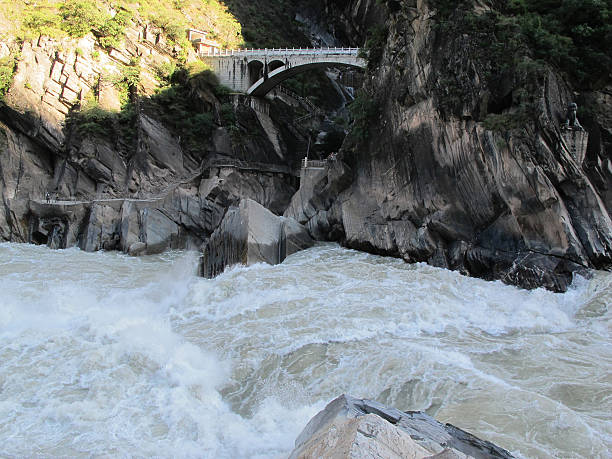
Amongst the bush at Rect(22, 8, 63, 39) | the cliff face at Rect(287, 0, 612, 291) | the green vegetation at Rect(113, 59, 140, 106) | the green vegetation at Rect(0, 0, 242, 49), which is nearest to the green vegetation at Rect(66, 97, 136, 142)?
the green vegetation at Rect(113, 59, 140, 106)

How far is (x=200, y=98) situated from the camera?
36.0 metres

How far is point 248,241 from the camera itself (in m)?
17.1

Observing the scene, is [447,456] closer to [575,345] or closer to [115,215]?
[575,345]

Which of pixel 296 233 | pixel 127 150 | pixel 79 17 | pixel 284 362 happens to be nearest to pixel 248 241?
pixel 296 233

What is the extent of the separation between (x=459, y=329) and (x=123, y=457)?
723 cm

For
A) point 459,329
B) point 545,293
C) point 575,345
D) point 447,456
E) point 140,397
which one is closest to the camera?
point 447,456

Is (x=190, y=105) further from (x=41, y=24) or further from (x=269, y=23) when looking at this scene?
(x=269, y=23)

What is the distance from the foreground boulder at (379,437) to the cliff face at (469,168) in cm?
1002

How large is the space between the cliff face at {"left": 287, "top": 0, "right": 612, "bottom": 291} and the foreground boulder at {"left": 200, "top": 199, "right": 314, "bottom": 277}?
11.3 ft

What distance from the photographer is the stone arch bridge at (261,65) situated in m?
35.4

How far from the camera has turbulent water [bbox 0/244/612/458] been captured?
20.8 ft

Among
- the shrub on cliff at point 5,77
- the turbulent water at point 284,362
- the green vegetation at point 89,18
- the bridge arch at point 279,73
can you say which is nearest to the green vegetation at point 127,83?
the green vegetation at point 89,18

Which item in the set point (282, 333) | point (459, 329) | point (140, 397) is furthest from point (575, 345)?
point (140, 397)

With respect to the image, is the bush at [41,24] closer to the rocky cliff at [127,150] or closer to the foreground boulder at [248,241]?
the rocky cliff at [127,150]
